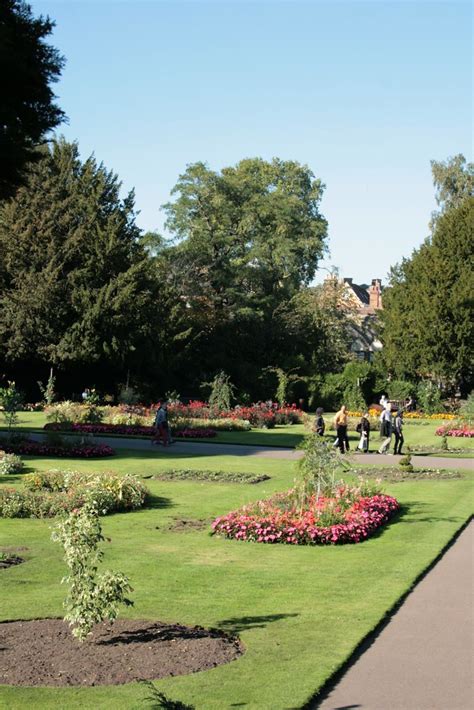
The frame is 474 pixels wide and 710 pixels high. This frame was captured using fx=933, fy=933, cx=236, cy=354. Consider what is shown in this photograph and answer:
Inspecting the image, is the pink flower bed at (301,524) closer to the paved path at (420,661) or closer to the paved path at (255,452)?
the paved path at (420,661)

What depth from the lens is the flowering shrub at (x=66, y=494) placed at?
16.4 metres

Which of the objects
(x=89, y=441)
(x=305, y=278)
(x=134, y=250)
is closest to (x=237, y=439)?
(x=89, y=441)

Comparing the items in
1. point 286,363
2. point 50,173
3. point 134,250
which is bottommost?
point 286,363

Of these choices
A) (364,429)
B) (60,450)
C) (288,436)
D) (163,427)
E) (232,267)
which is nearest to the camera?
(60,450)

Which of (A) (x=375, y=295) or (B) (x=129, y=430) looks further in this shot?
(A) (x=375, y=295)

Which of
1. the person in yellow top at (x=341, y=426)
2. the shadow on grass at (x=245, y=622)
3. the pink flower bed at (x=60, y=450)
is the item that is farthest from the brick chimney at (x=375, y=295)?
the shadow on grass at (x=245, y=622)

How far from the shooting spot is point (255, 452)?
2880cm

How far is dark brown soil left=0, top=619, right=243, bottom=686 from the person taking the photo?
7.83 meters

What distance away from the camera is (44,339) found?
48.4m

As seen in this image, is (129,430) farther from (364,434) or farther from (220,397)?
(364,434)

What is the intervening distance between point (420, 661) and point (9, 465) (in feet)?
49.9

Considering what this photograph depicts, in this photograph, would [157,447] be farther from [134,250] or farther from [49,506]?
[134,250]

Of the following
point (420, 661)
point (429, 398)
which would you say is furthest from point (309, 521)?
point (429, 398)

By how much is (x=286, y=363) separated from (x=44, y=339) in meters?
15.3
